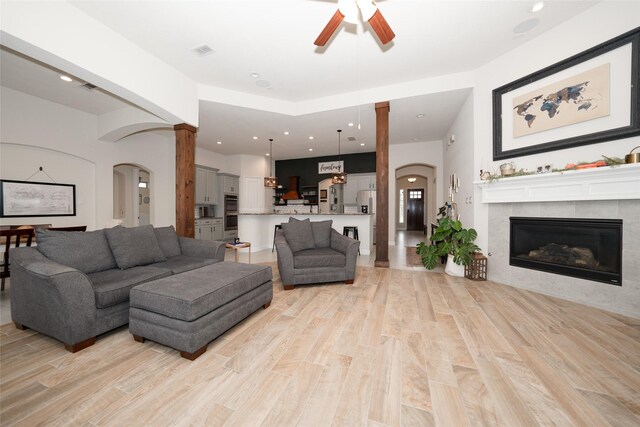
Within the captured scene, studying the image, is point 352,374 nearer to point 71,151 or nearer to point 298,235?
point 298,235

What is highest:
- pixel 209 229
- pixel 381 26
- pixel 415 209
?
pixel 381 26

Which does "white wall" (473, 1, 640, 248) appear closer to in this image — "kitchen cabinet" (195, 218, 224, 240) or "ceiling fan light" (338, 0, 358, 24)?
"ceiling fan light" (338, 0, 358, 24)

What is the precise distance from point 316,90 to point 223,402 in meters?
4.66

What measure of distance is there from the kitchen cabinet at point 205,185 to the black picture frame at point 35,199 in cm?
291

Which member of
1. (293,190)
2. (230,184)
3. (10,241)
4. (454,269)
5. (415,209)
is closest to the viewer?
(10,241)

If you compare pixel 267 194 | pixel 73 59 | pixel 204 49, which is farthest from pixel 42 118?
pixel 267 194

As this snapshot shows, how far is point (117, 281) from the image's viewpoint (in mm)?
2186

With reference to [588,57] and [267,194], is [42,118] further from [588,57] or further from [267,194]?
[588,57]

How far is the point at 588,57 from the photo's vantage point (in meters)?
2.70

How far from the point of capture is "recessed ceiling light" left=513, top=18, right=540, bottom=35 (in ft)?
9.37

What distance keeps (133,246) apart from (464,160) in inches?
212

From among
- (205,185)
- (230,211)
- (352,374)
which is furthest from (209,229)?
(352,374)

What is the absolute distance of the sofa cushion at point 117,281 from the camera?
2002 millimetres

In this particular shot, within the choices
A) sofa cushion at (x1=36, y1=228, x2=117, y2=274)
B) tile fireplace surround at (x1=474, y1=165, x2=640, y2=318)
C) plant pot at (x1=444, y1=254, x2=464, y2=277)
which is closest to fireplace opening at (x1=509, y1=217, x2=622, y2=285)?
tile fireplace surround at (x1=474, y1=165, x2=640, y2=318)
